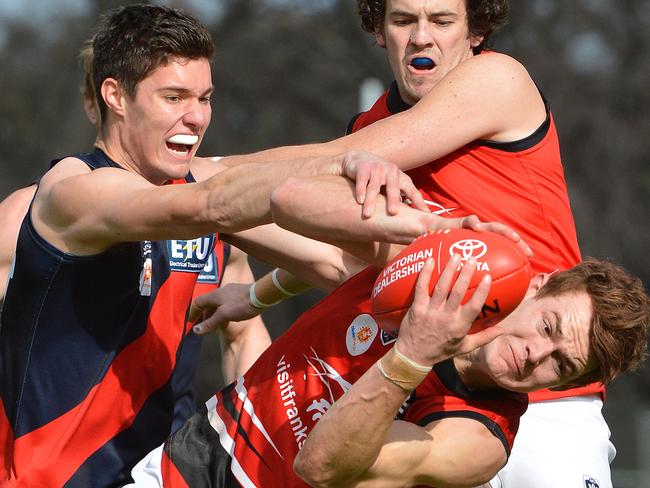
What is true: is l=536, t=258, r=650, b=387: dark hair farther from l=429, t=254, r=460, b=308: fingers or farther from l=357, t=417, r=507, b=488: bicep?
l=429, t=254, r=460, b=308: fingers

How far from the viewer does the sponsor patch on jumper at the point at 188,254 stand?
4.85 metres

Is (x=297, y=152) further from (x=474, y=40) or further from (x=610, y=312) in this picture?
(x=610, y=312)

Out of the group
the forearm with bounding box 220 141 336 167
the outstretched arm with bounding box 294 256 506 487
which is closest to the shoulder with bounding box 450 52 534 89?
the forearm with bounding box 220 141 336 167

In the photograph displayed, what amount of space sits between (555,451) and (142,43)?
2.26m

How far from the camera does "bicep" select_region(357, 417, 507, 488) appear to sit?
370 cm

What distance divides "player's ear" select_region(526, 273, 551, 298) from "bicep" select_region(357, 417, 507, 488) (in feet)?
1.79

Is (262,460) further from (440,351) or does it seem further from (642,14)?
(642,14)

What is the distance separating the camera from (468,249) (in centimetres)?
335

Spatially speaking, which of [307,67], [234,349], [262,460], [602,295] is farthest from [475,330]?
[307,67]

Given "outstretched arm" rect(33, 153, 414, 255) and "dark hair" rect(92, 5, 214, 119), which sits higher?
"dark hair" rect(92, 5, 214, 119)

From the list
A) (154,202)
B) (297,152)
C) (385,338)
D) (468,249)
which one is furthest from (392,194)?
(297,152)

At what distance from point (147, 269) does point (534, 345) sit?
148cm

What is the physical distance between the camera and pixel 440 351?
3.43 m

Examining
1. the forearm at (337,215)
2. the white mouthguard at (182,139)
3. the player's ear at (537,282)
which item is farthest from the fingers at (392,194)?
the white mouthguard at (182,139)
